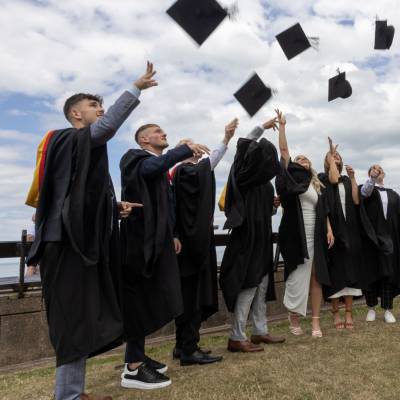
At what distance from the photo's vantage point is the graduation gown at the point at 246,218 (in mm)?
4359

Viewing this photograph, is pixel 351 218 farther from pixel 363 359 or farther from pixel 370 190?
pixel 363 359

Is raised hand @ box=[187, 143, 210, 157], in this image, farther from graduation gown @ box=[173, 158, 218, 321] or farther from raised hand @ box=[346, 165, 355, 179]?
raised hand @ box=[346, 165, 355, 179]

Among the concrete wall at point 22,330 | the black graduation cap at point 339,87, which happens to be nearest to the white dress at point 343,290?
the black graduation cap at point 339,87

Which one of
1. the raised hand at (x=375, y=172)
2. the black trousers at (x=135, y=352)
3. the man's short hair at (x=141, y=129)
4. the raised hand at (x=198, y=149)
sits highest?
the man's short hair at (x=141, y=129)

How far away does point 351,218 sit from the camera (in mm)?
5711

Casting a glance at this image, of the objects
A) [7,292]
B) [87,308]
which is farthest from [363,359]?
[7,292]

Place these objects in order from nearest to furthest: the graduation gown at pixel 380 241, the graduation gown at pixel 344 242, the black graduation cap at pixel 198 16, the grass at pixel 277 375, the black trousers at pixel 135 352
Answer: the grass at pixel 277 375 < the black trousers at pixel 135 352 < the black graduation cap at pixel 198 16 < the graduation gown at pixel 344 242 < the graduation gown at pixel 380 241

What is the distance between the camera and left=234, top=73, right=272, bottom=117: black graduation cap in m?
4.91

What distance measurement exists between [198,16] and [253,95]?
3.63 ft

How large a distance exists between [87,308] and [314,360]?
2088 millimetres

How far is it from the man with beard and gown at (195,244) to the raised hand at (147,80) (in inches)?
40.0

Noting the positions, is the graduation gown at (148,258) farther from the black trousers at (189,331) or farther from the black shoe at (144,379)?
the black trousers at (189,331)

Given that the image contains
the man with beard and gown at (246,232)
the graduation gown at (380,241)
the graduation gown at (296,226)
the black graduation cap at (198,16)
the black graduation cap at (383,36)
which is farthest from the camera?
the black graduation cap at (383,36)

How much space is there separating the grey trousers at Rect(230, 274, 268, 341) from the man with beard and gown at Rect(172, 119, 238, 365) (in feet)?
1.33
